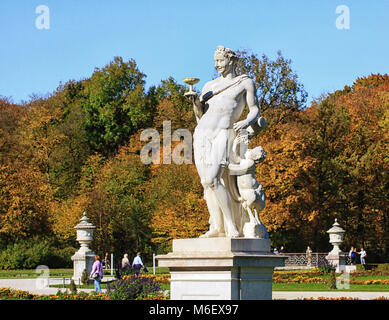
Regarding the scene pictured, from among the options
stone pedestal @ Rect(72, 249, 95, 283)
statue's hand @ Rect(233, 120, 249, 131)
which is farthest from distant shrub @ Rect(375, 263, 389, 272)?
statue's hand @ Rect(233, 120, 249, 131)

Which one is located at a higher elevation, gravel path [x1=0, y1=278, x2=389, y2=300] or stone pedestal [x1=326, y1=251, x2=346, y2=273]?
stone pedestal [x1=326, y1=251, x2=346, y2=273]

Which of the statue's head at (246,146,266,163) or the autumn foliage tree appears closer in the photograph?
the statue's head at (246,146,266,163)

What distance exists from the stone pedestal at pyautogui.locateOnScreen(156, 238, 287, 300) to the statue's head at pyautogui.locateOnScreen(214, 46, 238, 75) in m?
2.78

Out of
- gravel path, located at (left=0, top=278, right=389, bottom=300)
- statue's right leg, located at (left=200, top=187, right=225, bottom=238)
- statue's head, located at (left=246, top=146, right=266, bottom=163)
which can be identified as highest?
statue's head, located at (left=246, top=146, right=266, bottom=163)

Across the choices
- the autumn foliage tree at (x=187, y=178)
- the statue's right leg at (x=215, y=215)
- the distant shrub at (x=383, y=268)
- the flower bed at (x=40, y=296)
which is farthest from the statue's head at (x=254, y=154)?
the autumn foliage tree at (x=187, y=178)

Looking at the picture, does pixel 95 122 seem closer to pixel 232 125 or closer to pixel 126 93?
pixel 126 93

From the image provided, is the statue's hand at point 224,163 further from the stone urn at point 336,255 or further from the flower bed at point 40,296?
the stone urn at point 336,255

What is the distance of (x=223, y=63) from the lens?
38.8 feet

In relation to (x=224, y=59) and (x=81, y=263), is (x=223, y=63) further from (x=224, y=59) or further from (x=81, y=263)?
(x=81, y=263)

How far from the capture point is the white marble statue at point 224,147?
1133 cm

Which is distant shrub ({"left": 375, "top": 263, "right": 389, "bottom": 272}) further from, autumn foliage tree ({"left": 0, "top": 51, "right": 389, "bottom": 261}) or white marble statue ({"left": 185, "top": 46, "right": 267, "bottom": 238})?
white marble statue ({"left": 185, "top": 46, "right": 267, "bottom": 238})

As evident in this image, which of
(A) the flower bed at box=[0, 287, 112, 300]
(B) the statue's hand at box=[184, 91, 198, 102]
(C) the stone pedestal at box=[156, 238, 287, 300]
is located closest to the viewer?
(C) the stone pedestal at box=[156, 238, 287, 300]

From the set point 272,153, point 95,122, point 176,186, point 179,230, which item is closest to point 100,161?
point 95,122

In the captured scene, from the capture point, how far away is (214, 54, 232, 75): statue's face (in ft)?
38.8
